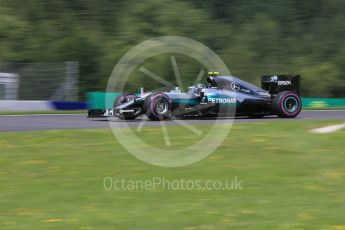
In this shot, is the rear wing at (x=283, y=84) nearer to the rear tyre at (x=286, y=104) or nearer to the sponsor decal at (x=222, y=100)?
the rear tyre at (x=286, y=104)

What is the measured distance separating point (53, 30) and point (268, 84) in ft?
81.9

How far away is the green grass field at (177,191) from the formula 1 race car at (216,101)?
15.0ft

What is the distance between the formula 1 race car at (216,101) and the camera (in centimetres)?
1551

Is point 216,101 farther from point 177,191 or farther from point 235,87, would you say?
point 177,191

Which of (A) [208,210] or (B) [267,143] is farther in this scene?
(B) [267,143]

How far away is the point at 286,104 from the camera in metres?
16.6

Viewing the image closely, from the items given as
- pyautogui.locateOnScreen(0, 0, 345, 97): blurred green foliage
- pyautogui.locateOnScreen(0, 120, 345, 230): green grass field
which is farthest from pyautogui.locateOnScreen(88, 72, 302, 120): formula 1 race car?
pyautogui.locateOnScreen(0, 0, 345, 97): blurred green foliage

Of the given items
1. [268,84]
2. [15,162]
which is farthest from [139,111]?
[15,162]

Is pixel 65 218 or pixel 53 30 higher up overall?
pixel 53 30

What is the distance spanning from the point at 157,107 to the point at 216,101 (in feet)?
5.26

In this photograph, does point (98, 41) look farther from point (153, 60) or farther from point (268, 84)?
point (268, 84)

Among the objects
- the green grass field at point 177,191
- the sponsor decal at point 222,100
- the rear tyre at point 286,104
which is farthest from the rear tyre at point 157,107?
the green grass field at point 177,191

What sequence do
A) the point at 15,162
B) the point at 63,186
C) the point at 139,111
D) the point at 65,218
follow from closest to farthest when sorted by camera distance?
the point at 65,218 < the point at 63,186 < the point at 15,162 < the point at 139,111

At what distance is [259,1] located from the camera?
47.9 meters
